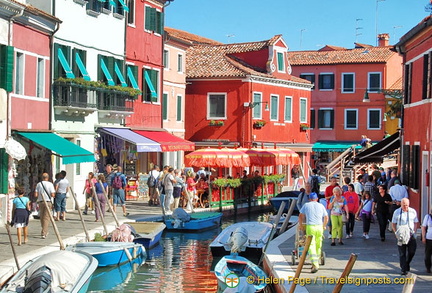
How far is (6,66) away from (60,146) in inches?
153

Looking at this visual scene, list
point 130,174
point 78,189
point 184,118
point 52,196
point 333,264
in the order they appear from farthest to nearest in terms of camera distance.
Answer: point 184,118
point 130,174
point 78,189
point 52,196
point 333,264

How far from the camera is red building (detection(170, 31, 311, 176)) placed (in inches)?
1866

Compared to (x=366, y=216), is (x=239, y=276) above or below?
below

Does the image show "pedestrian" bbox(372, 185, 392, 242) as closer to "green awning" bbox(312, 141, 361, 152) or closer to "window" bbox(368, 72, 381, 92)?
"green awning" bbox(312, 141, 361, 152)

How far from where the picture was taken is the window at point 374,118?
204 feet

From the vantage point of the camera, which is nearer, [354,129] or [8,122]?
[8,122]

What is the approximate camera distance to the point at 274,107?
164 feet

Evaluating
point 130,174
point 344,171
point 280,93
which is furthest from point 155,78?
point 344,171

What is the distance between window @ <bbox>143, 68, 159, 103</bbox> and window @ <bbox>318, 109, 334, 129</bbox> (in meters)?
27.2

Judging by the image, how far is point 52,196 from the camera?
2423cm

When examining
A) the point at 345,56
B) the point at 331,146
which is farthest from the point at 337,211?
the point at 345,56

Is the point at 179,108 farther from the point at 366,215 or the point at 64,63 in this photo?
the point at 366,215

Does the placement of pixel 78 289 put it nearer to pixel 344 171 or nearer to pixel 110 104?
pixel 110 104

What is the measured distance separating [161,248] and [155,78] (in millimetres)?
15150
